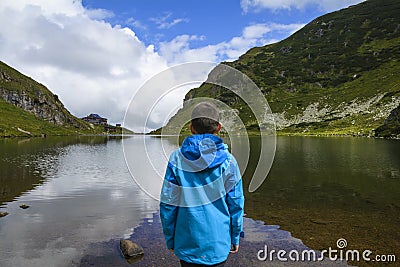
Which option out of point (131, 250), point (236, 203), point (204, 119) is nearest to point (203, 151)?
point (204, 119)

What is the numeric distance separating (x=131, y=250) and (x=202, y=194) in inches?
324

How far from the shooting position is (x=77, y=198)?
22.2m

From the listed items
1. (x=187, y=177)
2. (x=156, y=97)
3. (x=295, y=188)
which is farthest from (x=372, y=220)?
(x=187, y=177)

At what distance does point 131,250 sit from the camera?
1175 cm

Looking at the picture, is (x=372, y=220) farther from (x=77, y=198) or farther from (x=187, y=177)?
(x=77, y=198)

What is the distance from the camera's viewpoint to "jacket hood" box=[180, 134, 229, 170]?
15.5 ft

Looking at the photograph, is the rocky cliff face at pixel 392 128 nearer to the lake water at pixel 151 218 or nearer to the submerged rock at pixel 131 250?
the lake water at pixel 151 218

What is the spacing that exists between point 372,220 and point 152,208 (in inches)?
504

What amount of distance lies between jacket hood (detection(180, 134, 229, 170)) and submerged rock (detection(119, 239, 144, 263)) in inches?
326

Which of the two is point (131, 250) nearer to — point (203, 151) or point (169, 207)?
point (169, 207)

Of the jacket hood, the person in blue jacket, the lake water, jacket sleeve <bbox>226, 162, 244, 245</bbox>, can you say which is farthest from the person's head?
the lake water

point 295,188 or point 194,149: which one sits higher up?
point 194,149

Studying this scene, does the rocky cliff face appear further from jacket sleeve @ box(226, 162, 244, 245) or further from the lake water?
jacket sleeve @ box(226, 162, 244, 245)

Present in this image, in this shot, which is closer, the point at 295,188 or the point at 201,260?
the point at 201,260
